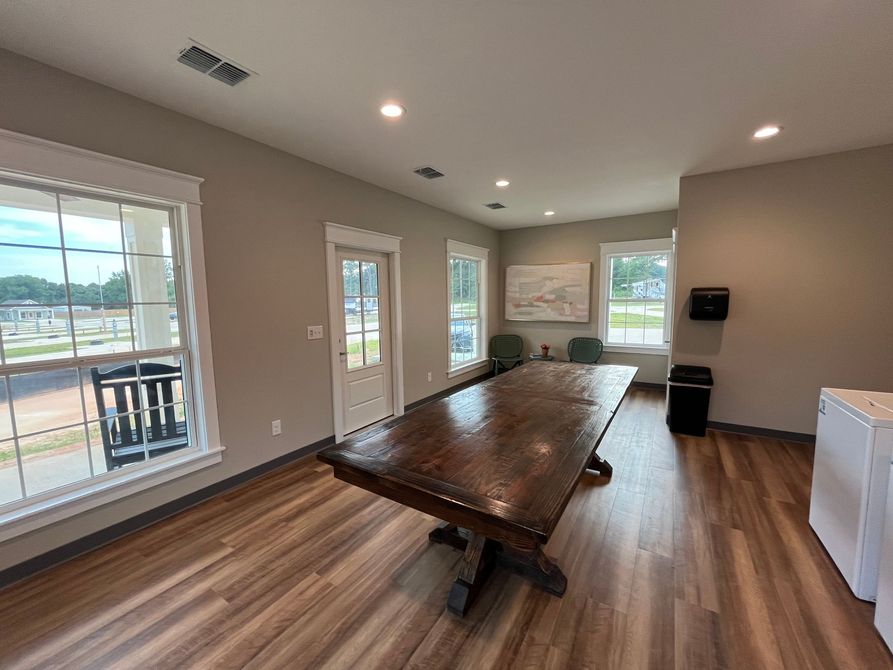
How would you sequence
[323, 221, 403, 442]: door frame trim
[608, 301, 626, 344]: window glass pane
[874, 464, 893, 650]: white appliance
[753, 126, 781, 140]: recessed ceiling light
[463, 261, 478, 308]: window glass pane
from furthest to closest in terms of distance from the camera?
1. [463, 261, 478, 308]: window glass pane
2. [608, 301, 626, 344]: window glass pane
3. [323, 221, 403, 442]: door frame trim
4. [753, 126, 781, 140]: recessed ceiling light
5. [874, 464, 893, 650]: white appliance

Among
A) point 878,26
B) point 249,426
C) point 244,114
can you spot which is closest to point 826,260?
point 878,26

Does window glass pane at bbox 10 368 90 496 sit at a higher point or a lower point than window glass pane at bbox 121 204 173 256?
lower

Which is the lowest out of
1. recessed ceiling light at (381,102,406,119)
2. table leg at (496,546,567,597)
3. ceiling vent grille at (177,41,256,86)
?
table leg at (496,546,567,597)

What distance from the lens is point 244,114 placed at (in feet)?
7.52

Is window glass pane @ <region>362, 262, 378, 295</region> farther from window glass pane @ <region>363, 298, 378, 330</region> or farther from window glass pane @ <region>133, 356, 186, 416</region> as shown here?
window glass pane @ <region>133, 356, 186, 416</region>

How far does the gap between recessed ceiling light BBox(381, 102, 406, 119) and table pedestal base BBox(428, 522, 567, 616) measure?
2.50m

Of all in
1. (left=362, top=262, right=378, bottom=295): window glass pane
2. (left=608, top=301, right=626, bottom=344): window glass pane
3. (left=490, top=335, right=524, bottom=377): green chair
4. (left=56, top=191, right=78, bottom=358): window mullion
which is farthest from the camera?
(left=490, top=335, right=524, bottom=377): green chair

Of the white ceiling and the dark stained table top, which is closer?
the dark stained table top

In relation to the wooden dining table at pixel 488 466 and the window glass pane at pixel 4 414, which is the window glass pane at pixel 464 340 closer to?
the wooden dining table at pixel 488 466

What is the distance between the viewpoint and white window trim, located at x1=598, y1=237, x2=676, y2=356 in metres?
5.06

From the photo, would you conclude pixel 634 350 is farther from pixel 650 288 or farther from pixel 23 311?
pixel 23 311

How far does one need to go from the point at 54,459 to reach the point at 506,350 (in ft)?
17.5

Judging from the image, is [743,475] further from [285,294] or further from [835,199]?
[285,294]

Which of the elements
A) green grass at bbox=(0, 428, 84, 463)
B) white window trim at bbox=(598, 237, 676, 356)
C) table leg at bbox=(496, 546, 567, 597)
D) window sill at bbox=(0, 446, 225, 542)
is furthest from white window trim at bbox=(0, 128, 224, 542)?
white window trim at bbox=(598, 237, 676, 356)
